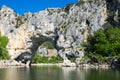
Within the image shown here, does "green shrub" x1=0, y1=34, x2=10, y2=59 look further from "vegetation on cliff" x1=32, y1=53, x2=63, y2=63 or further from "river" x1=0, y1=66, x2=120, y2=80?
"river" x1=0, y1=66, x2=120, y2=80

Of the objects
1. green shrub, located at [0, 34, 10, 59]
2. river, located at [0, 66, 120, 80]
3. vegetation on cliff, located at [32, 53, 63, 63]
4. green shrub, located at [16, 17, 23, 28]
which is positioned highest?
green shrub, located at [16, 17, 23, 28]

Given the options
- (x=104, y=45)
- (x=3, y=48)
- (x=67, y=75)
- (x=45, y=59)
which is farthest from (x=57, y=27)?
(x=45, y=59)

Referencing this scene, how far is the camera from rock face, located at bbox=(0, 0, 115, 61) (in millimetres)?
84812

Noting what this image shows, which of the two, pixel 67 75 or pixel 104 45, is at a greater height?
pixel 104 45

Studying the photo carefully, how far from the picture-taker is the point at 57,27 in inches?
3642

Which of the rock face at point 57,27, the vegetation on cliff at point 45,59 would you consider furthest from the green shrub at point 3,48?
the vegetation on cliff at point 45,59

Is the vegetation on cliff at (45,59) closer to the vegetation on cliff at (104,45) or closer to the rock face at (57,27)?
the rock face at (57,27)

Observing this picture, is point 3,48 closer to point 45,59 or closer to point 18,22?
point 18,22

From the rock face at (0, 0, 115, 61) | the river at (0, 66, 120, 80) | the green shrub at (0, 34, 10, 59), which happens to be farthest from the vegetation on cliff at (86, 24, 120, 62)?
the green shrub at (0, 34, 10, 59)

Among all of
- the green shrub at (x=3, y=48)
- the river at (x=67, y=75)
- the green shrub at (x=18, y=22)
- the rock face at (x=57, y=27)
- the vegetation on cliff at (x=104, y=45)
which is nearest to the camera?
the river at (x=67, y=75)

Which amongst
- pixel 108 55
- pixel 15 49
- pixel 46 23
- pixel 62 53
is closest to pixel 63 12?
pixel 46 23

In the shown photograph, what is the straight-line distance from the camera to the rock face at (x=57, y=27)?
3339 inches

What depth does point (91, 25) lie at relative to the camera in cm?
8400

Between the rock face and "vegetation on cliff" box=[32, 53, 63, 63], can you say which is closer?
the rock face
